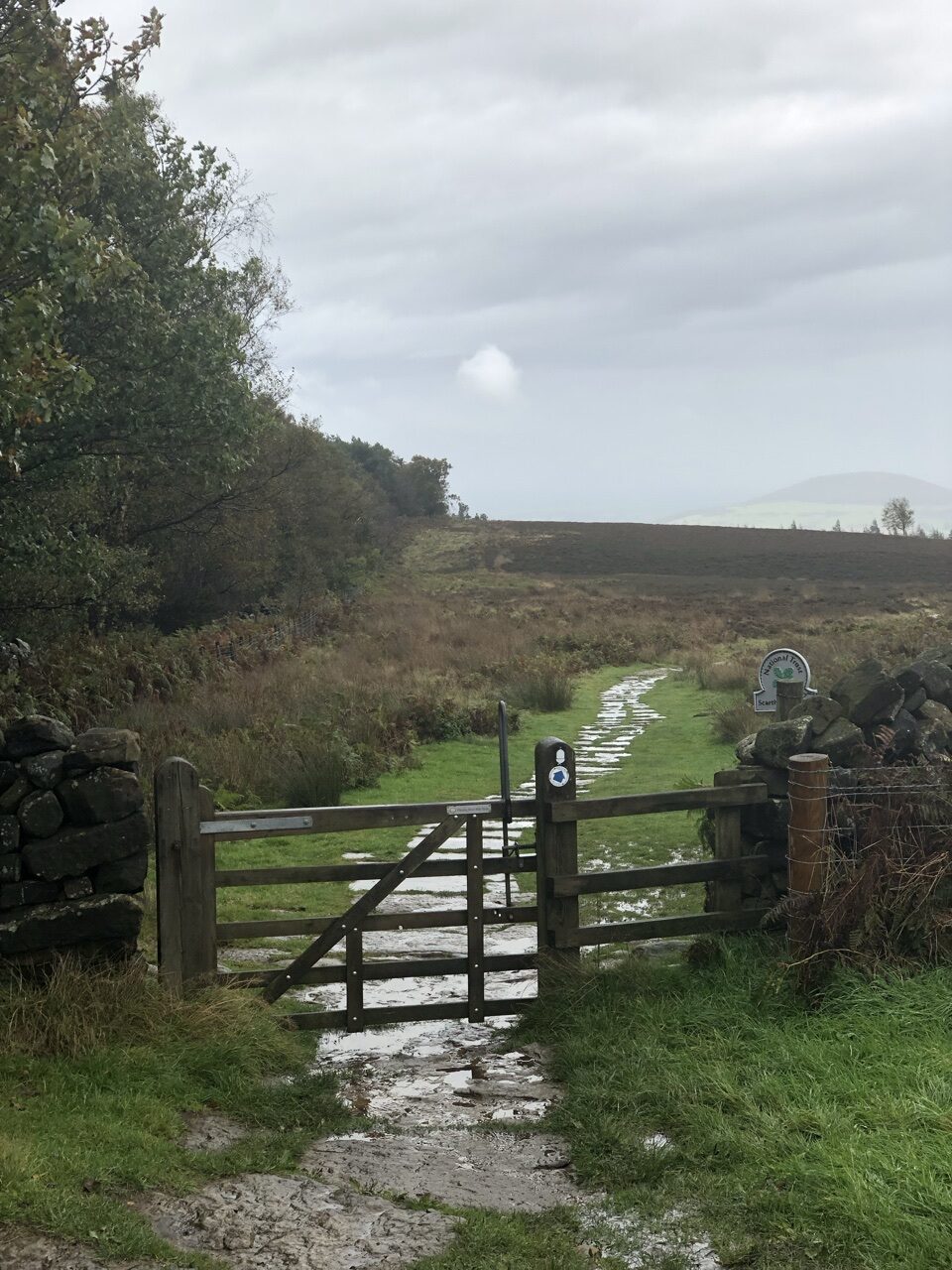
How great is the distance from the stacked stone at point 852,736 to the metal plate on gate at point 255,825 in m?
2.78

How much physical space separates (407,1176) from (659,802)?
2757mm

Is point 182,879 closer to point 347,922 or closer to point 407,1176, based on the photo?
point 347,922

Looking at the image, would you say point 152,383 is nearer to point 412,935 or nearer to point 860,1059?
point 412,935

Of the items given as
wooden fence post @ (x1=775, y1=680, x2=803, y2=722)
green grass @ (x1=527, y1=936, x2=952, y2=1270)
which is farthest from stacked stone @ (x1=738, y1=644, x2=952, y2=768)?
wooden fence post @ (x1=775, y1=680, x2=803, y2=722)

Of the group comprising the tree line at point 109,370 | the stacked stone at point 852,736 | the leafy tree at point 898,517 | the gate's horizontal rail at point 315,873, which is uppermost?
the leafy tree at point 898,517

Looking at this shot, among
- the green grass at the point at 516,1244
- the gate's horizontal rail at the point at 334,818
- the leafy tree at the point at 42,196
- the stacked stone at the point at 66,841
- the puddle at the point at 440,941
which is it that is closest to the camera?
the green grass at the point at 516,1244

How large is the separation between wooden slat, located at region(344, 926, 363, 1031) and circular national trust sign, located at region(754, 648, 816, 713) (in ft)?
16.4

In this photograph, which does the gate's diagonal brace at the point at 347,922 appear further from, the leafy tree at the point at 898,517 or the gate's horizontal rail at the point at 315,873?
the leafy tree at the point at 898,517

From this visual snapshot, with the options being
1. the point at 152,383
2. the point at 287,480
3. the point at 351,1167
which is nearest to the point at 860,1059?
the point at 351,1167

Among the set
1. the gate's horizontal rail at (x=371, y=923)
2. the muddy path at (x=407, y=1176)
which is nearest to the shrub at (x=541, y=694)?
the muddy path at (x=407, y=1176)

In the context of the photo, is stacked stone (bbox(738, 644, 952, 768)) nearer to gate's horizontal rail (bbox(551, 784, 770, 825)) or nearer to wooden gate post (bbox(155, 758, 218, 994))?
gate's horizontal rail (bbox(551, 784, 770, 825))

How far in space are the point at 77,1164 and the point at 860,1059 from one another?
3374 millimetres

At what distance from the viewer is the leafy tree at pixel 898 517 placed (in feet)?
308

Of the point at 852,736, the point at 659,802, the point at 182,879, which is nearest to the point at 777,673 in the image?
the point at 852,736
